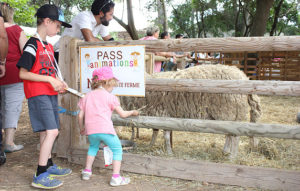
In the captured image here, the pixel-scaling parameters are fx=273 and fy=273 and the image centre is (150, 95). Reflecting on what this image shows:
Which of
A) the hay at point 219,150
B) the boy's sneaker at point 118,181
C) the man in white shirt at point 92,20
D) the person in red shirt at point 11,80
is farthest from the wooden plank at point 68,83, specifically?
the boy's sneaker at point 118,181

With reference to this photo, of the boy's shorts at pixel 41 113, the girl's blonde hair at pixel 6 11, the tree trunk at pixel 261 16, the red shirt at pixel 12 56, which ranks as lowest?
the boy's shorts at pixel 41 113

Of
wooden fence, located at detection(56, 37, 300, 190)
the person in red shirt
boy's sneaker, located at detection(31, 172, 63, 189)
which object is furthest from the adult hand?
the person in red shirt

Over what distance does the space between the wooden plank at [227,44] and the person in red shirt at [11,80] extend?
1.55 m

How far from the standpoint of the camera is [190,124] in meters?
3.32

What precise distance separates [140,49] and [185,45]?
55 cm

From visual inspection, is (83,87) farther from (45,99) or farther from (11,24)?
(11,24)

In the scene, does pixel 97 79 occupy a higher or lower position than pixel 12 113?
higher

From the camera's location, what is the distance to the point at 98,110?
3.00 m

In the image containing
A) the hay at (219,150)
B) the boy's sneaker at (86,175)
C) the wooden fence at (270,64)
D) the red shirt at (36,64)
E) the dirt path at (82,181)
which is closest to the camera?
the red shirt at (36,64)

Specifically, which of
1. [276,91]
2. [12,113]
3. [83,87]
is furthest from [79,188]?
[276,91]

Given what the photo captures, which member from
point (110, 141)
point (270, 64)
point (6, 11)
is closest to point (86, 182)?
point (110, 141)

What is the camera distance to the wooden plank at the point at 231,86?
2959 millimetres

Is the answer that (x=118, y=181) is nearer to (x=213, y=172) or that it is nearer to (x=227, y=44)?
(x=213, y=172)

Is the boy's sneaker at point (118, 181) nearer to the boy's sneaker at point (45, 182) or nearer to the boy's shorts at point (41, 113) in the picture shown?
the boy's sneaker at point (45, 182)
